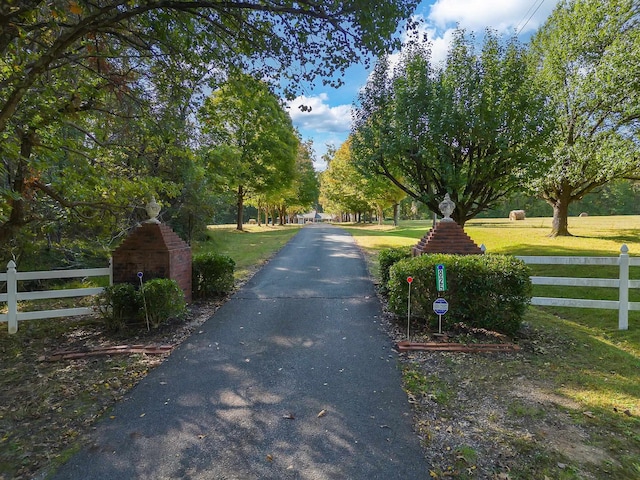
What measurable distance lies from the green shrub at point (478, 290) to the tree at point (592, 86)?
8.32 m

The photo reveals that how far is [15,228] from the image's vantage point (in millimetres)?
6531

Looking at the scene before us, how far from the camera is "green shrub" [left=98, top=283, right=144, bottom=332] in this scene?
5.78 metres

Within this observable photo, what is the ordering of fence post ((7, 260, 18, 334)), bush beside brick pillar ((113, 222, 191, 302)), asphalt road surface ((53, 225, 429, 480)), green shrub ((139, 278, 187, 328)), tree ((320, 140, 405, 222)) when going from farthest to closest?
tree ((320, 140, 405, 222)) → bush beside brick pillar ((113, 222, 191, 302)) → green shrub ((139, 278, 187, 328)) → fence post ((7, 260, 18, 334)) → asphalt road surface ((53, 225, 429, 480))

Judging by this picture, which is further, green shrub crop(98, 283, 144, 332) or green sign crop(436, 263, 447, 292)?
green shrub crop(98, 283, 144, 332)

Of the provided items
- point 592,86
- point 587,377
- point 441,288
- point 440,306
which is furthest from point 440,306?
point 592,86

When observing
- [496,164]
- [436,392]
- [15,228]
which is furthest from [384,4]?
[496,164]

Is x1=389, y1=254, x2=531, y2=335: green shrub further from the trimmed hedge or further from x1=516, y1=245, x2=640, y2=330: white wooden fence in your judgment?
the trimmed hedge

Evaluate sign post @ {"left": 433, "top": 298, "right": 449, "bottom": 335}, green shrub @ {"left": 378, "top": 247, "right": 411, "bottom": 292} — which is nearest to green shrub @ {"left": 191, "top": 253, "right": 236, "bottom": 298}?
green shrub @ {"left": 378, "top": 247, "right": 411, "bottom": 292}

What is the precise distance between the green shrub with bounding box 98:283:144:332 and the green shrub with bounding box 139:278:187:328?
164 millimetres

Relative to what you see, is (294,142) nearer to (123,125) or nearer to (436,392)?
(123,125)

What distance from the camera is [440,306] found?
530cm

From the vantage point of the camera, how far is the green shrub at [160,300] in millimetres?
5758

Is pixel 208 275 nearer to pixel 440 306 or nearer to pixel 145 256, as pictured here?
pixel 145 256

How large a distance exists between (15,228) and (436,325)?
7421 mm
